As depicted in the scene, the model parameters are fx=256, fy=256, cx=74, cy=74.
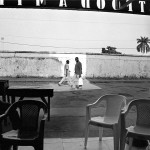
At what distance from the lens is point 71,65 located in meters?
Result: 27.7

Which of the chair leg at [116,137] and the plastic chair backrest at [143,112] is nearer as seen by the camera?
the chair leg at [116,137]

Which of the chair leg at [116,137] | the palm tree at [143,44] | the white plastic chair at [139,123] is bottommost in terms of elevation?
the chair leg at [116,137]

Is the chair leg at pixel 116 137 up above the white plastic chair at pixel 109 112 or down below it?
below

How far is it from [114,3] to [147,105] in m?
1.78

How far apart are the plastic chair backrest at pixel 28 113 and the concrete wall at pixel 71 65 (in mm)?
23437

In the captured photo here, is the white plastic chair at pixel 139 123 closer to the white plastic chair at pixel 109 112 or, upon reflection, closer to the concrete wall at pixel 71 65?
the white plastic chair at pixel 109 112

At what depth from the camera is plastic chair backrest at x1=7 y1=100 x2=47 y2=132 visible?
351cm

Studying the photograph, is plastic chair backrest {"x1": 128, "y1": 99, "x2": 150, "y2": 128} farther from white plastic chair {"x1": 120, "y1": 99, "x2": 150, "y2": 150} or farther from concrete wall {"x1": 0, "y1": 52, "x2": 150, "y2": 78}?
concrete wall {"x1": 0, "y1": 52, "x2": 150, "y2": 78}

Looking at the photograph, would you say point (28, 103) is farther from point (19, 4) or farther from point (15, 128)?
point (19, 4)

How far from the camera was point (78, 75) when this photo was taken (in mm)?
14719

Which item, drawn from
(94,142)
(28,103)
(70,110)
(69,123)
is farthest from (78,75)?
(28,103)

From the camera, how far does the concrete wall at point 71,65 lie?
26672 millimetres

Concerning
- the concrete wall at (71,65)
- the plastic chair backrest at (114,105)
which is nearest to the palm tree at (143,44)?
the concrete wall at (71,65)

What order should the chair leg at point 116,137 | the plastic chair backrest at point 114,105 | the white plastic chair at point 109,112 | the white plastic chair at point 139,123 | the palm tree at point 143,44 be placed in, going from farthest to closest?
the palm tree at point 143,44, the plastic chair backrest at point 114,105, the white plastic chair at point 109,112, the chair leg at point 116,137, the white plastic chair at point 139,123
